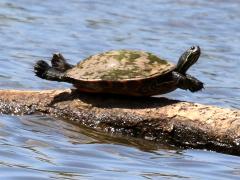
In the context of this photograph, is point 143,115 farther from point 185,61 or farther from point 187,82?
point 185,61

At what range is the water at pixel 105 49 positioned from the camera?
5418mm

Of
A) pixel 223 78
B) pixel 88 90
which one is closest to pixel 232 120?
pixel 88 90

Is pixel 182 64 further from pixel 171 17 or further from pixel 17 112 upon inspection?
pixel 171 17

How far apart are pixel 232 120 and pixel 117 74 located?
37.6 inches

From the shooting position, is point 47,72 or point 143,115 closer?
point 143,115

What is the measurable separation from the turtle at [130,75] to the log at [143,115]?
106 mm

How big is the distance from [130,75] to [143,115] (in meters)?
0.32

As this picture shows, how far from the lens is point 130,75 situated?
6383 mm

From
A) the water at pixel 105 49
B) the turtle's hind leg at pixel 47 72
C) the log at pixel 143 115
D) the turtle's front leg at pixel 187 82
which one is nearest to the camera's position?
the water at pixel 105 49

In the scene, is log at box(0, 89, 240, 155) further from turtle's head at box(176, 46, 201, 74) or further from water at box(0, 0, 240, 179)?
turtle's head at box(176, 46, 201, 74)

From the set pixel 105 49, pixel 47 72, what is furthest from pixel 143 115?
pixel 105 49

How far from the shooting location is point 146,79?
637cm

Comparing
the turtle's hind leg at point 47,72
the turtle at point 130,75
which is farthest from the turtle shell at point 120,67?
the turtle's hind leg at point 47,72

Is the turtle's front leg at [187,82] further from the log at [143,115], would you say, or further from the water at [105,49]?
the water at [105,49]
